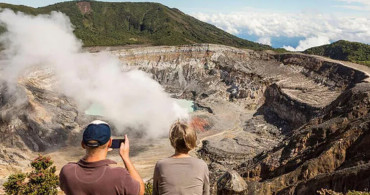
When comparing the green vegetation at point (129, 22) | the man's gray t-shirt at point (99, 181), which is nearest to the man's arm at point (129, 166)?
the man's gray t-shirt at point (99, 181)

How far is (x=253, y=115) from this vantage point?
6675cm

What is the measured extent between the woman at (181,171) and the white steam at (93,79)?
146 ft

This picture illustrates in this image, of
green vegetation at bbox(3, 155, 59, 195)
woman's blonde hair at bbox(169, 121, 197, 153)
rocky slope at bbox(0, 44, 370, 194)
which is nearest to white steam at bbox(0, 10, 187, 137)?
rocky slope at bbox(0, 44, 370, 194)

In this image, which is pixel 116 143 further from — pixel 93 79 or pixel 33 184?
pixel 93 79

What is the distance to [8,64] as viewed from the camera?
224ft

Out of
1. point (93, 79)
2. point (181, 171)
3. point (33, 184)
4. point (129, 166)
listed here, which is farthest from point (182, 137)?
point (93, 79)

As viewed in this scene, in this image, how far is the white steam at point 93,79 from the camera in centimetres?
5500

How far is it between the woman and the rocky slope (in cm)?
517

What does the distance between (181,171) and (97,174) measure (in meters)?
1.58

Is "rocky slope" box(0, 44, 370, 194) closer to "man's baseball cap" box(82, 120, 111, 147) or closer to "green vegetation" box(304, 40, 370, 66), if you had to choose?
"man's baseball cap" box(82, 120, 111, 147)

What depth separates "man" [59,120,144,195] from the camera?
16.9 feet

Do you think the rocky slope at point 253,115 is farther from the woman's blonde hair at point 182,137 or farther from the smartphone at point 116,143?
the smartphone at point 116,143

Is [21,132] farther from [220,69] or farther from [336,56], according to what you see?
[336,56]

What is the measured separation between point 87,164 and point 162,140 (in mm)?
43988
